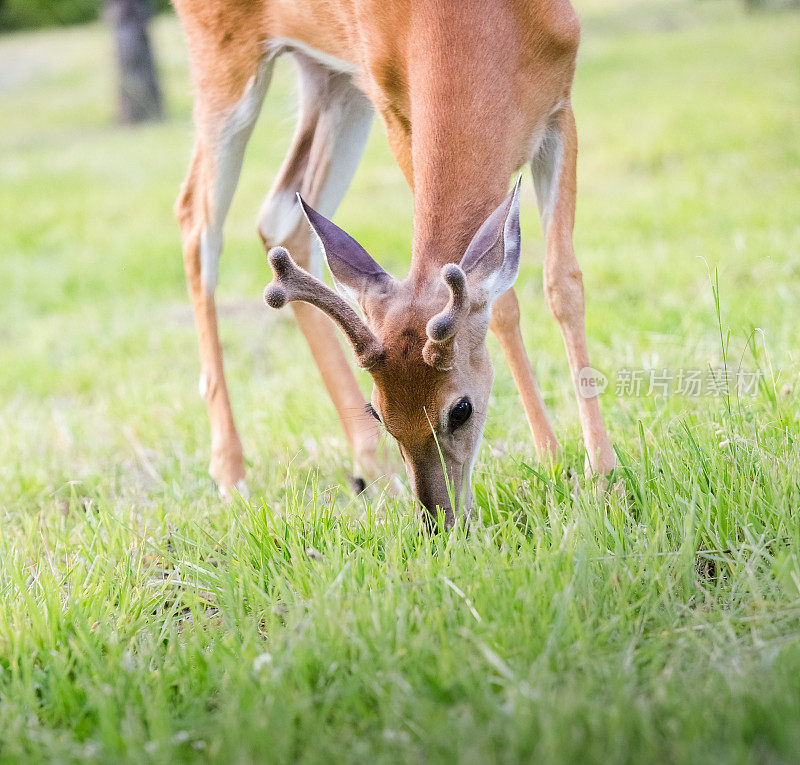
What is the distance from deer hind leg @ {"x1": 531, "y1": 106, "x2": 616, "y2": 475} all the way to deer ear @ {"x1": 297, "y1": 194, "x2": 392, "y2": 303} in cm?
84

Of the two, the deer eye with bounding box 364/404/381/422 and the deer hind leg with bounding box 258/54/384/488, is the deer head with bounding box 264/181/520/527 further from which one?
the deer hind leg with bounding box 258/54/384/488

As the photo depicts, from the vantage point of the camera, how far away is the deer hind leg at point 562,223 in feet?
10.8

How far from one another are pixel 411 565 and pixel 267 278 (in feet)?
17.8

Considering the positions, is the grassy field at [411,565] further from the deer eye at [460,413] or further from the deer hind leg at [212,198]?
the deer hind leg at [212,198]

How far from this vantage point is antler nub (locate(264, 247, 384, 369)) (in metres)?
2.47

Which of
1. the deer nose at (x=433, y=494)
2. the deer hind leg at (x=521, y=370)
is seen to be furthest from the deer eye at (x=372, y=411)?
the deer hind leg at (x=521, y=370)

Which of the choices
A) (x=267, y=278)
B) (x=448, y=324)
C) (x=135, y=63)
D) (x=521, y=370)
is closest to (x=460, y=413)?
(x=448, y=324)

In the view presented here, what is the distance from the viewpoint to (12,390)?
18.1 ft

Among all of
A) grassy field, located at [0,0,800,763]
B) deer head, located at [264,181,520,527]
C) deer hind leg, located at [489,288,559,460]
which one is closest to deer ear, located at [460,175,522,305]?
deer head, located at [264,181,520,527]

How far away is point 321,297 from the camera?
250 centimetres

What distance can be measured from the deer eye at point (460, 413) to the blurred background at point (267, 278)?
40 centimetres

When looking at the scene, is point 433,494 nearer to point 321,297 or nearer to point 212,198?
point 321,297

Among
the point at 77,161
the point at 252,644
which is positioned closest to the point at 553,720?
the point at 252,644

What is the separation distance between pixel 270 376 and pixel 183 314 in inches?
71.8
